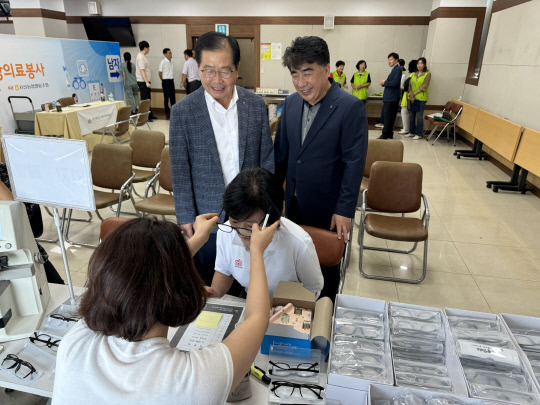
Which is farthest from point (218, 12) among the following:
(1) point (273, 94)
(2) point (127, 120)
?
(2) point (127, 120)

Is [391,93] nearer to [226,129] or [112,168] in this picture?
[112,168]

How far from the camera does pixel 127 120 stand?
6309mm

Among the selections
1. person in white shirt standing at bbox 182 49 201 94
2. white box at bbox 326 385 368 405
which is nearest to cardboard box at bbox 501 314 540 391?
white box at bbox 326 385 368 405

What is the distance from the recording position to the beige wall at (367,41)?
9531 mm

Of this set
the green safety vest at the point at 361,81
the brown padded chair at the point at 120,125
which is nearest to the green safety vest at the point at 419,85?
the green safety vest at the point at 361,81

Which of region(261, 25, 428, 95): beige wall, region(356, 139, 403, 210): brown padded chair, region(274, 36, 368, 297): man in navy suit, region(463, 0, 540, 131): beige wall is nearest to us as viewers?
region(274, 36, 368, 297): man in navy suit

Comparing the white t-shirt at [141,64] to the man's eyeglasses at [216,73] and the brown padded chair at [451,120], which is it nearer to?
the brown padded chair at [451,120]

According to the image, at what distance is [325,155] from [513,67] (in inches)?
208

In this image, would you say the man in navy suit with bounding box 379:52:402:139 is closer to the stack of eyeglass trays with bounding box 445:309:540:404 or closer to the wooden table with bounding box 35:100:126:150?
the wooden table with bounding box 35:100:126:150

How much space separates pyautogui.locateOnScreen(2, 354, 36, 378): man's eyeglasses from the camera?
1238mm

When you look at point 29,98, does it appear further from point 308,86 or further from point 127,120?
point 308,86

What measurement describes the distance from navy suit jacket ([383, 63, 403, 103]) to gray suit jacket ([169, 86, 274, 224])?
261 inches

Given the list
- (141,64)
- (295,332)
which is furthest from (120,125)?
(295,332)

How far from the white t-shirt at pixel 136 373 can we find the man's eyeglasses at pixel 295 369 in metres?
0.41
